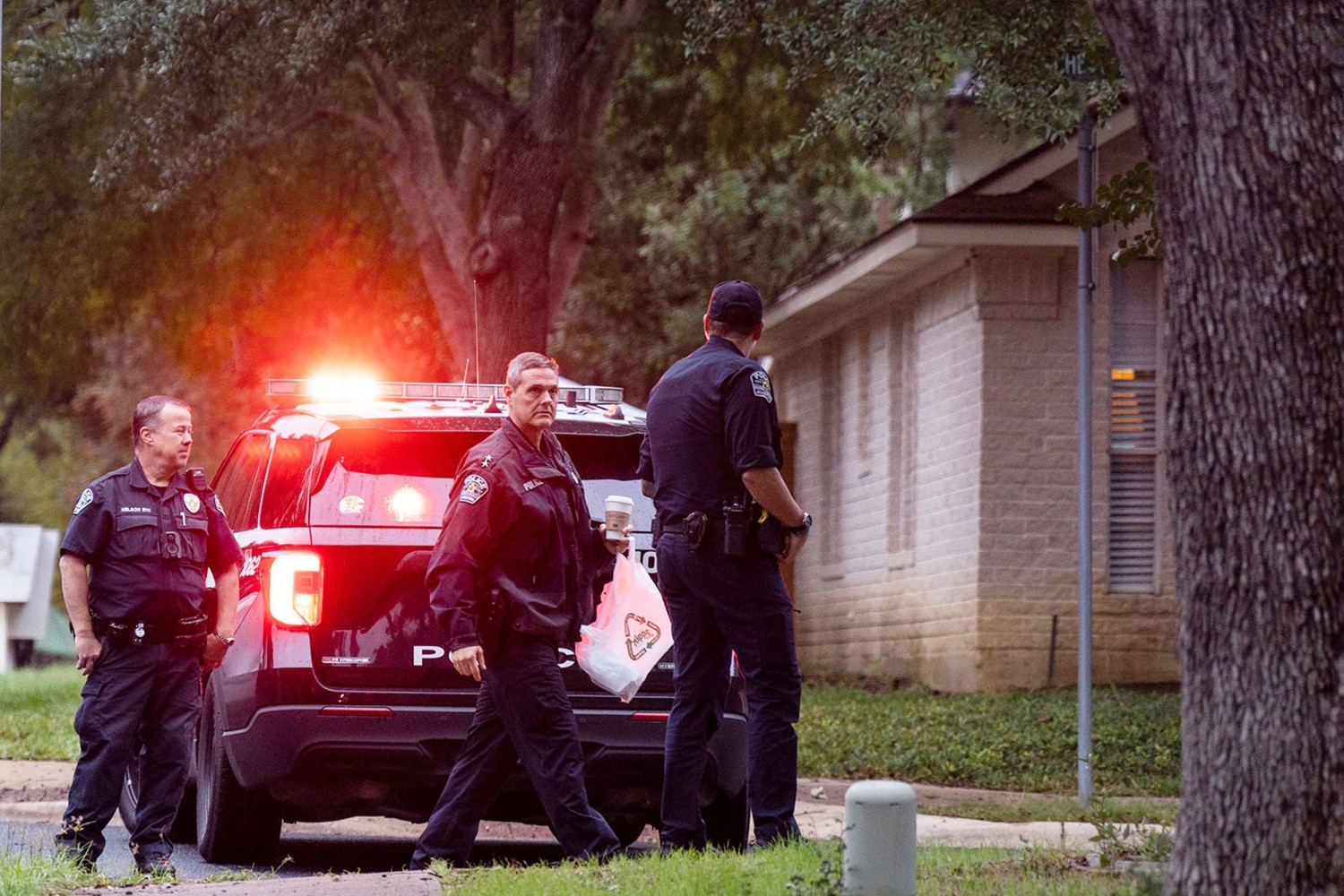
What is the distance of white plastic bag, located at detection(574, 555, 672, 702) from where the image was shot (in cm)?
739

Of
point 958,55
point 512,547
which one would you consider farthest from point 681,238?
point 512,547

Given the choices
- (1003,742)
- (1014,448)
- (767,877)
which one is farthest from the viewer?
(1014,448)

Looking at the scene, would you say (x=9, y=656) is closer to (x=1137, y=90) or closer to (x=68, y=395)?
(x=68, y=395)

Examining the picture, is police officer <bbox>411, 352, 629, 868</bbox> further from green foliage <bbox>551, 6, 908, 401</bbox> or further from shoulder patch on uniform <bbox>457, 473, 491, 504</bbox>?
green foliage <bbox>551, 6, 908, 401</bbox>

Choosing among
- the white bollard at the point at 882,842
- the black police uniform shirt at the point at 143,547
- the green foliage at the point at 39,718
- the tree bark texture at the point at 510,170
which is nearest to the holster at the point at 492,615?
the black police uniform shirt at the point at 143,547

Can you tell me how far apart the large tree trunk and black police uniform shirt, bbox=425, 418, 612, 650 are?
260cm

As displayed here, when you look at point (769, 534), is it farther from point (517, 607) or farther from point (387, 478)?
point (387, 478)

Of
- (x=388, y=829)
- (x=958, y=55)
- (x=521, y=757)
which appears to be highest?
(x=958, y=55)

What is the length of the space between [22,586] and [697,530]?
2429cm

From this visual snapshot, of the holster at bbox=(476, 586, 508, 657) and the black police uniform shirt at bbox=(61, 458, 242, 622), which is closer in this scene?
the holster at bbox=(476, 586, 508, 657)

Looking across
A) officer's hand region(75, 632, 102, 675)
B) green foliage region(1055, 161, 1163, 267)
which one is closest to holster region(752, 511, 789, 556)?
officer's hand region(75, 632, 102, 675)

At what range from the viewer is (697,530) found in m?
7.00

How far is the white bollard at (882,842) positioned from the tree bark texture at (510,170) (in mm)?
9444

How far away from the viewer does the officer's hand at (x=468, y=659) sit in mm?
6676
